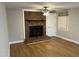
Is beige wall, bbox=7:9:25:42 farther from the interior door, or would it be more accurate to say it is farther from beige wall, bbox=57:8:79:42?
beige wall, bbox=57:8:79:42

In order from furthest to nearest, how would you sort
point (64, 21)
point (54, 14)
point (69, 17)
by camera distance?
point (54, 14), point (64, 21), point (69, 17)

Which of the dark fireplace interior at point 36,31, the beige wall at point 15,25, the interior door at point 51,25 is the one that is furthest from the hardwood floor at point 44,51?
the interior door at point 51,25

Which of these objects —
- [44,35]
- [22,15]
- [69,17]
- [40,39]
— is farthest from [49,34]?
Result: [22,15]

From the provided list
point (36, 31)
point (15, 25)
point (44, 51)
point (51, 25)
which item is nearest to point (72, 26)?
point (51, 25)

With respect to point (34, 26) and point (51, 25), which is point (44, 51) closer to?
A: point (34, 26)

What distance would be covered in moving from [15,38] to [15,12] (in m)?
1.48

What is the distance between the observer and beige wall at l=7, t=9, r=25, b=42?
558cm

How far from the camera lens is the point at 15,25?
5.73 m

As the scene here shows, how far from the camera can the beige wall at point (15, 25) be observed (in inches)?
220

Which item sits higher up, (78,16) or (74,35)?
(78,16)

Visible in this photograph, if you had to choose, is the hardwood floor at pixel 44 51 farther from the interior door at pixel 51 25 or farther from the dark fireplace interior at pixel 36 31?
the interior door at pixel 51 25

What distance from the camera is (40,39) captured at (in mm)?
6480

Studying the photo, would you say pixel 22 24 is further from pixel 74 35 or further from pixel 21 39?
pixel 74 35

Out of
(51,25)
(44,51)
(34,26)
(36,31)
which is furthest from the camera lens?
(51,25)
